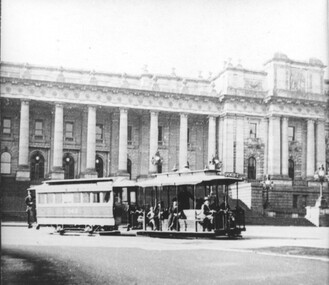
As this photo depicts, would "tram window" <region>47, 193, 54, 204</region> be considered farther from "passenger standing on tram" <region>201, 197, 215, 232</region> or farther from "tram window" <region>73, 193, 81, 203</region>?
"passenger standing on tram" <region>201, 197, 215, 232</region>

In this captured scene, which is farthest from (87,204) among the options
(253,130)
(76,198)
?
(253,130)

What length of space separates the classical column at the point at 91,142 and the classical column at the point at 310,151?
18826 mm

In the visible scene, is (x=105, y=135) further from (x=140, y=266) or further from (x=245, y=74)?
(x=140, y=266)

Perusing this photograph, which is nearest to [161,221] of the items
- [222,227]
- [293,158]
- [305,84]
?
[222,227]

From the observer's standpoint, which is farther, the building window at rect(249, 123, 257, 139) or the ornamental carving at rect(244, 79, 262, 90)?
the building window at rect(249, 123, 257, 139)

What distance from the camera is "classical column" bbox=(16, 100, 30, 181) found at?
130ft

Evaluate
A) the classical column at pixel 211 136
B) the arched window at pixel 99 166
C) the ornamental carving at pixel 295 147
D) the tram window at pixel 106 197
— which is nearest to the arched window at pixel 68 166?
the arched window at pixel 99 166

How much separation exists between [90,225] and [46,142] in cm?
2718

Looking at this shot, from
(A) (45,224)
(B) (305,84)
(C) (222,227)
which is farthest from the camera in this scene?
(B) (305,84)

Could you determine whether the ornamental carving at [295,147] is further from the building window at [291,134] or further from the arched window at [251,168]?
the arched window at [251,168]

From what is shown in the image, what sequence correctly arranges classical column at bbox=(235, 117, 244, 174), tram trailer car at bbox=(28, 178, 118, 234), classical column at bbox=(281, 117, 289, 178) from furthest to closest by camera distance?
classical column at bbox=(281, 117, 289, 178) < classical column at bbox=(235, 117, 244, 174) < tram trailer car at bbox=(28, 178, 118, 234)

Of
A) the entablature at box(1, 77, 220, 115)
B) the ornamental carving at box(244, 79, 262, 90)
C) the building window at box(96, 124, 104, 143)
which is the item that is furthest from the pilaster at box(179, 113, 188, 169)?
the building window at box(96, 124, 104, 143)

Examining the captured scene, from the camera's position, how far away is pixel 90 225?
2014 cm

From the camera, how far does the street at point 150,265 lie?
10586 millimetres
